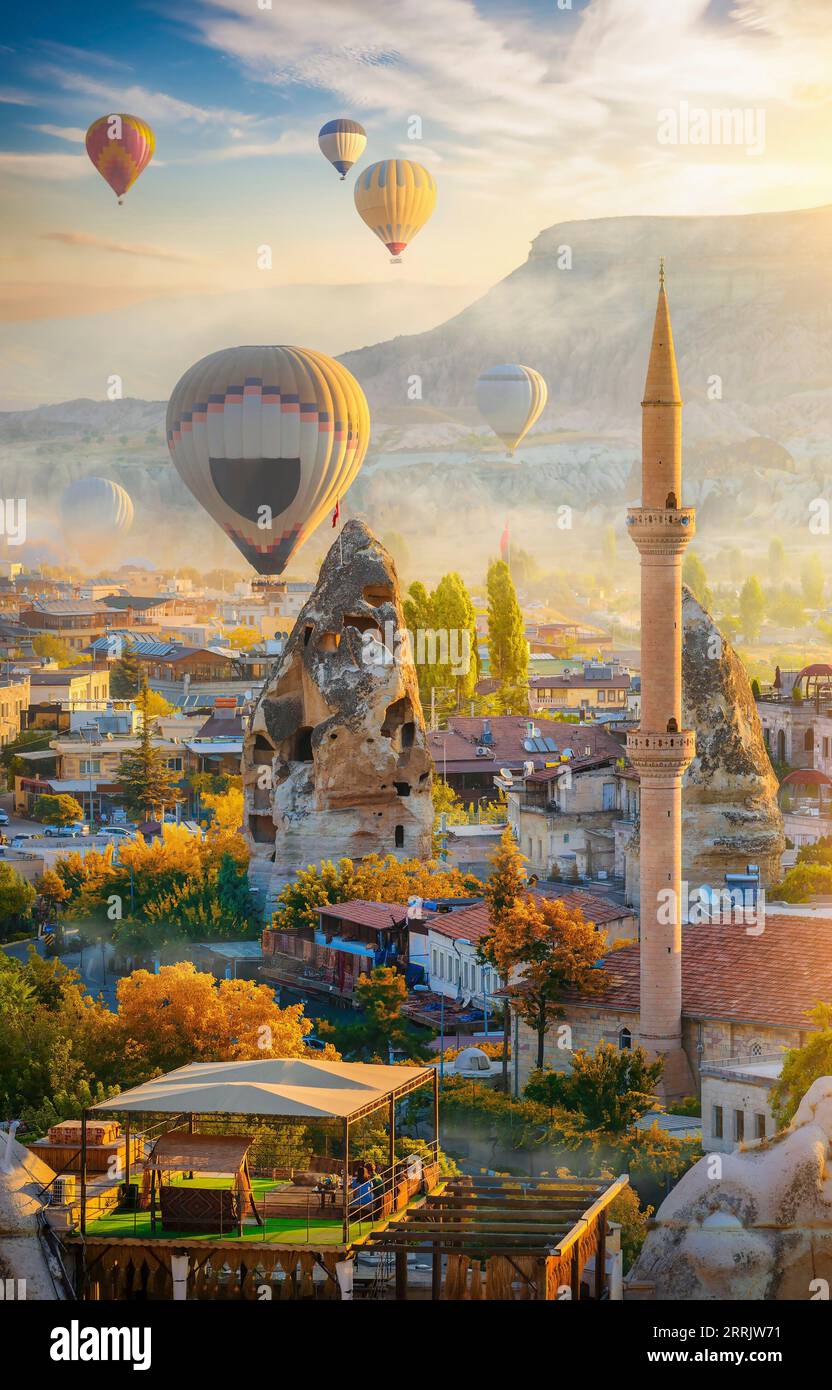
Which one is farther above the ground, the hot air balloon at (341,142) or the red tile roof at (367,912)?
the hot air balloon at (341,142)

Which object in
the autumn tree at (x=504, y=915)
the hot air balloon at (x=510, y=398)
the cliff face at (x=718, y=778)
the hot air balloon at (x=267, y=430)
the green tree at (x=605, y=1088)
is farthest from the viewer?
the hot air balloon at (x=510, y=398)

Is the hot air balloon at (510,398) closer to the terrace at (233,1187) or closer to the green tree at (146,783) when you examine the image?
the green tree at (146,783)

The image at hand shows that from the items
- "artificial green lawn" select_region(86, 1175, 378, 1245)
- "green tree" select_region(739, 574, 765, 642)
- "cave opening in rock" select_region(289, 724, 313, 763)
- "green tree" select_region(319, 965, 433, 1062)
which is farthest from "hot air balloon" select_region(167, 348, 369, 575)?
"green tree" select_region(739, 574, 765, 642)

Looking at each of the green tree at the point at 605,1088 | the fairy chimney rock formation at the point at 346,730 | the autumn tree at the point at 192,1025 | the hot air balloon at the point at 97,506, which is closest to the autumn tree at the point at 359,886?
the fairy chimney rock formation at the point at 346,730

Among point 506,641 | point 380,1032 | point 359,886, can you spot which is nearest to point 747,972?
point 380,1032

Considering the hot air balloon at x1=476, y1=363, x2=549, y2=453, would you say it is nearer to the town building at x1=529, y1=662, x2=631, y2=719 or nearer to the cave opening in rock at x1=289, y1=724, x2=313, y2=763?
the town building at x1=529, y1=662, x2=631, y2=719
